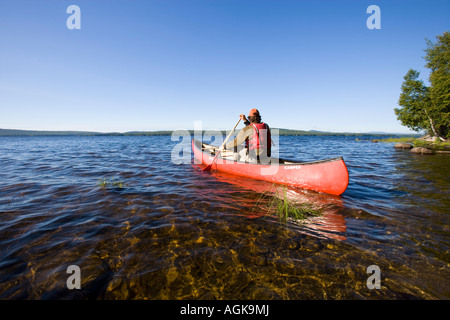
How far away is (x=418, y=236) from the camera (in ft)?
12.8

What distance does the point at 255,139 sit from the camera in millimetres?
7953

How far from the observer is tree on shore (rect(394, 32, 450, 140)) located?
74.6 ft

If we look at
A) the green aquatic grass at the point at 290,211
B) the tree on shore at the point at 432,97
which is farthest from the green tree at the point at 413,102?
the green aquatic grass at the point at 290,211

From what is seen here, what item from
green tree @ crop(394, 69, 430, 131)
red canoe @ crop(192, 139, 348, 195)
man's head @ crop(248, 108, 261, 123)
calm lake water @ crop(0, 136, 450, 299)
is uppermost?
green tree @ crop(394, 69, 430, 131)

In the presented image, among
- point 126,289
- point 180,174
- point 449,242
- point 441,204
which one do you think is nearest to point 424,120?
point 441,204

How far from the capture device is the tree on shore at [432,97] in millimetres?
22750

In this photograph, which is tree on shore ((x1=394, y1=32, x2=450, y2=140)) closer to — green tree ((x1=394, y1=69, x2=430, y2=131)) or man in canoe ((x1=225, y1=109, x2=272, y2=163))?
green tree ((x1=394, y1=69, x2=430, y2=131))

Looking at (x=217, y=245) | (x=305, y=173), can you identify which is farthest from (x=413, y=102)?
(x=217, y=245)

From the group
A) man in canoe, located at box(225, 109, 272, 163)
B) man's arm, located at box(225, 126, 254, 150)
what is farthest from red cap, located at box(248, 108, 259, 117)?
man's arm, located at box(225, 126, 254, 150)

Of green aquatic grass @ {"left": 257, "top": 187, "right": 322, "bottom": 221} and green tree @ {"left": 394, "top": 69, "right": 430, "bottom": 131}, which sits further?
green tree @ {"left": 394, "top": 69, "right": 430, "bottom": 131}

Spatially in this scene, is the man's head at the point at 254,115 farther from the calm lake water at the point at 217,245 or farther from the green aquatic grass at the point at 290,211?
the green aquatic grass at the point at 290,211

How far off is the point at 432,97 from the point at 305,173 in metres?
30.5

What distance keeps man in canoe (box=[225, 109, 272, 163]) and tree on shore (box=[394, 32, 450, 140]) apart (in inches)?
1118

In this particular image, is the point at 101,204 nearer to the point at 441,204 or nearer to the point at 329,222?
the point at 329,222
